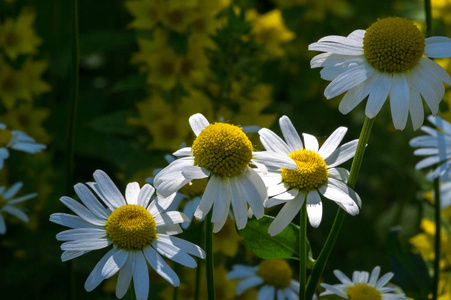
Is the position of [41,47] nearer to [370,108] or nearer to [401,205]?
[401,205]

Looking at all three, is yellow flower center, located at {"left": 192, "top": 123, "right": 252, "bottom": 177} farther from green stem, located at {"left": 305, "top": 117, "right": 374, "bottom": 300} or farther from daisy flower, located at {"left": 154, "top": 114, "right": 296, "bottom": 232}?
green stem, located at {"left": 305, "top": 117, "right": 374, "bottom": 300}

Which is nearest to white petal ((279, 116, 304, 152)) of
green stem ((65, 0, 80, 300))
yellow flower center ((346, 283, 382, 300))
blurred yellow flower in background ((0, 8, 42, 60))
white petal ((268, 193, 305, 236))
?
white petal ((268, 193, 305, 236))

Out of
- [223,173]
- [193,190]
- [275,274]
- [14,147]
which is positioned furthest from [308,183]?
[14,147]

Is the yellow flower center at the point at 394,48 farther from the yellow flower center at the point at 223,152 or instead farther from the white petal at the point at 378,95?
the yellow flower center at the point at 223,152

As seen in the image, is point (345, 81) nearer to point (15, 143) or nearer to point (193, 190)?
point (193, 190)

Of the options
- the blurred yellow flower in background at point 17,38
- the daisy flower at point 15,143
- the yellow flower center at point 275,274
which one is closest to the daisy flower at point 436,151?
the yellow flower center at point 275,274
